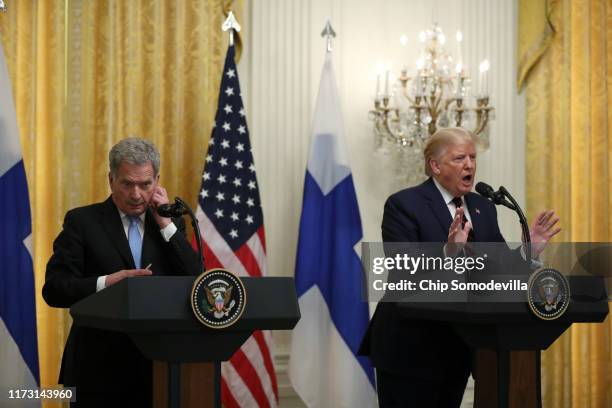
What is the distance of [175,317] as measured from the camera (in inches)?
98.5

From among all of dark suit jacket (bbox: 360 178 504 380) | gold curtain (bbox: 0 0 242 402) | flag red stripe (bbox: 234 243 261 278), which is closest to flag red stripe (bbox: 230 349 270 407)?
flag red stripe (bbox: 234 243 261 278)

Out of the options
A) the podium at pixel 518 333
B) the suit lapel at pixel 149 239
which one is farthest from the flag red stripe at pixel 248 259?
the podium at pixel 518 333

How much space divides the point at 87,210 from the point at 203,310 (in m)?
0.94

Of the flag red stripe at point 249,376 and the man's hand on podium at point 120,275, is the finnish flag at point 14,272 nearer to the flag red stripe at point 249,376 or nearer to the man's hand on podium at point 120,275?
the flag red stripe at point 249,376

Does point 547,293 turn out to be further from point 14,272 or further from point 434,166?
point 14,272

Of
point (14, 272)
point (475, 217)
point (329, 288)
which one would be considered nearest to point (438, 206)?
point (475, 217)

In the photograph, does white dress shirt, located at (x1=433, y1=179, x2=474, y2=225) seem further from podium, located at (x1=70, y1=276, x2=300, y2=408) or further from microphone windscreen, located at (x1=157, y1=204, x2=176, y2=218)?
microphone windscreen, located at (x1=157, y1=204, x2=176, y2=218)

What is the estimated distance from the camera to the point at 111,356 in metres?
3.08

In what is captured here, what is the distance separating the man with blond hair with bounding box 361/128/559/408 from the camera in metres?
3.44

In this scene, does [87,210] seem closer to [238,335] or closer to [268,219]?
[238,335]

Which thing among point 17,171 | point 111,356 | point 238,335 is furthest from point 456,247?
point 17,171

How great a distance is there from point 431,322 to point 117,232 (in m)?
1.33

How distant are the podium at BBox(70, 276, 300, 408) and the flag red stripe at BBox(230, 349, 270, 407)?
2.40m

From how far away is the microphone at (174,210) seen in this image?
293cm
